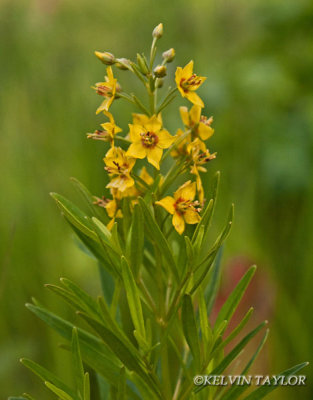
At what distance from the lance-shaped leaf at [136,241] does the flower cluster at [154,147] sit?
28mm

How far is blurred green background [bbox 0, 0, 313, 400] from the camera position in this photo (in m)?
1.46

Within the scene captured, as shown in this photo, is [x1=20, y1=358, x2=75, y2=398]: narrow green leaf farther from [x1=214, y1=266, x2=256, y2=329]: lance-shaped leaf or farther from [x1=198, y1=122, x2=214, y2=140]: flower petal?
[x1=198, y1=122, x2=214, y2=140]: flower petal

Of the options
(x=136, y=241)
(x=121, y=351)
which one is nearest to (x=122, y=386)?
(x=121, y=351)

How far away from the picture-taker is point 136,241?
1.78 ft

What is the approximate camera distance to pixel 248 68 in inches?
77.0

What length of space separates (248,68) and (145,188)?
58.8 inches

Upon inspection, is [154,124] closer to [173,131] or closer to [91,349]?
[91,349]

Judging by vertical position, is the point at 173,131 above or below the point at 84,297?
above

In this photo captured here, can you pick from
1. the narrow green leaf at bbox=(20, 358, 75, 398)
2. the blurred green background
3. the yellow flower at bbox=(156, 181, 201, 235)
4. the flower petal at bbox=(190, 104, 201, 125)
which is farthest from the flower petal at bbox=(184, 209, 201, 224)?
the blurred green background

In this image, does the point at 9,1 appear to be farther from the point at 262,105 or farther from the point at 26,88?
the point at 262,105

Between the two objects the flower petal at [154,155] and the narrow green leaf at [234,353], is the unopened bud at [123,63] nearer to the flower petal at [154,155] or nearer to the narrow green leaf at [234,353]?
the flower petal at [154,155]

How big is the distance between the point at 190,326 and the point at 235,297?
72 mm

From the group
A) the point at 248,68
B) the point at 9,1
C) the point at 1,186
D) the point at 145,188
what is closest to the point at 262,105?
the point at 248,68

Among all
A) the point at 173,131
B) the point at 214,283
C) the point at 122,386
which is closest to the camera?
the point at 122,386
